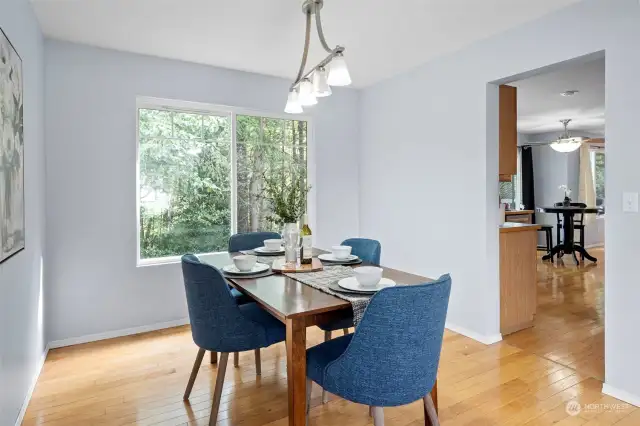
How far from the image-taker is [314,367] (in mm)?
1625

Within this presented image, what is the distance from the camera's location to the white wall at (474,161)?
87.2 inches

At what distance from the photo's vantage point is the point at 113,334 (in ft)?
10.7

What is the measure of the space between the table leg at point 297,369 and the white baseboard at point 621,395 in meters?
1.93

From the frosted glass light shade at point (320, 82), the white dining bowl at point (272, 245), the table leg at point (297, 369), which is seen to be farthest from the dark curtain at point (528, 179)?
the table leg at point (297, 369)

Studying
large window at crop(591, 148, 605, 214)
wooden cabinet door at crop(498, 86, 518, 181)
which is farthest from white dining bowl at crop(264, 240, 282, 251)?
large window at crop(591, 148, 605, 214)

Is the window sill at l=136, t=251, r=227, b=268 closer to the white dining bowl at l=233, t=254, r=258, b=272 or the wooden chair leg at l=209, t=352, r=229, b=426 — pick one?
the white dining bowl at l=233, t=254, r=258, b=272

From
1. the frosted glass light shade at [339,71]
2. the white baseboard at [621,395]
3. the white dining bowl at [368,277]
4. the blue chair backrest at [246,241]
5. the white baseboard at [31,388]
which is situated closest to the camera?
the white dining bowl at [368,277]

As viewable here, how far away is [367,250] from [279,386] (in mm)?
1025

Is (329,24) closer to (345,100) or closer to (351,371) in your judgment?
(345,100)

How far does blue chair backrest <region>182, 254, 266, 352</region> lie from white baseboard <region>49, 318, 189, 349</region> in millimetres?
1703

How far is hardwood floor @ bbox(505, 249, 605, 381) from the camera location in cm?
277

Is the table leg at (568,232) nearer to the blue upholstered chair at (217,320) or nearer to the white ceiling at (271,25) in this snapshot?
the white ceiling at (271,25)

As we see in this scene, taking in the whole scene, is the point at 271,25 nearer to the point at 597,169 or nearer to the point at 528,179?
the point at 528,179

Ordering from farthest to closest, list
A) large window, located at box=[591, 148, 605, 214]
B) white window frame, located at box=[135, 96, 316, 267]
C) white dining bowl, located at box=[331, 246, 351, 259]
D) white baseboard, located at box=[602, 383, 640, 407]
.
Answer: large window, located at box=[591, 148, 605, 214] < white window frame, located at box=[135, 96, 316, 267] < white dining bowl, located at box=[331, 246, 351, 259] < white baseboard, located at box=[602, 383, 640, 407]
